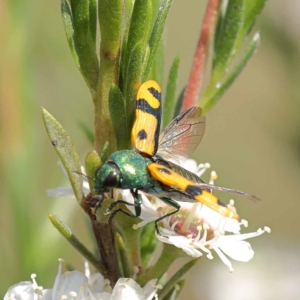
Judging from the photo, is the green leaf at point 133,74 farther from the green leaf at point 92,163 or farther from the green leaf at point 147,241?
the green leaf at point 147,241

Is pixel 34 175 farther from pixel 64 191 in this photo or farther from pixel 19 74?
pixel 64 191

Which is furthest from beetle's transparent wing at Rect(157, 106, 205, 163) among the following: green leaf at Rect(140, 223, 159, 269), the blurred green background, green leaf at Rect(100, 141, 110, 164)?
the blurred green background

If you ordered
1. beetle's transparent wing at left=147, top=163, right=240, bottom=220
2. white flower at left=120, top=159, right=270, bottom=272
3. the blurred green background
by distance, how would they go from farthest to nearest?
the blurred green background < white flower at left=120, top=159, right=270, bottom=272 < beetle's transparent wing at left=147, top=163, right=240, bottom=220

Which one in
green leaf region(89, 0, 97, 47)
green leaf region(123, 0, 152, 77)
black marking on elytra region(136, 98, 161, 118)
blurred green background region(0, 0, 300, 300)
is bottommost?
blurred green background region(0, 0, 300, 300)

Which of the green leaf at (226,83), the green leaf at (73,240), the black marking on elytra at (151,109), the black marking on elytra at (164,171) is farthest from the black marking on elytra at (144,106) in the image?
the green leaf at (226,83)

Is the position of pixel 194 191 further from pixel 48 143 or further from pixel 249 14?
pixel 48 143

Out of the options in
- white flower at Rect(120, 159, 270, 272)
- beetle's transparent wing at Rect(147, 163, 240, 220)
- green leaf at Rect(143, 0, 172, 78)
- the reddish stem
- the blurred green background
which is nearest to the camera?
beetle's transparent wing at Rect(147, 163, 240, 220)

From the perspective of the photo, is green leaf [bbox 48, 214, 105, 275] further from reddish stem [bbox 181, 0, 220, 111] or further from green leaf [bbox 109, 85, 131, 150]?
reddish stem [bbox 181, 0, 220, 111]
